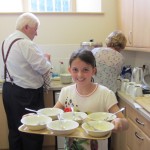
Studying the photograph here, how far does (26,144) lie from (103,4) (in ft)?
5.87

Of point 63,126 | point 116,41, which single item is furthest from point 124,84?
point 63,126

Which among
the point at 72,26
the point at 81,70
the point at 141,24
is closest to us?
the point at 81,70

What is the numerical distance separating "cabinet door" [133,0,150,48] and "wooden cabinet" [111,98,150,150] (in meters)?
0.55

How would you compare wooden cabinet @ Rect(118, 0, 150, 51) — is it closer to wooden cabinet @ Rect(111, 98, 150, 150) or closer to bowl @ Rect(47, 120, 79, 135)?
wooden cabinet @ Rect(111, 98, 150, 150)

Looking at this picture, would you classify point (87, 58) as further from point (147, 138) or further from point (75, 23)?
point (75, 23)

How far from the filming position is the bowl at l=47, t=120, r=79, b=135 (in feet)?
3.28

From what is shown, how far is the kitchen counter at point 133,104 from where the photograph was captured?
1.59 meters

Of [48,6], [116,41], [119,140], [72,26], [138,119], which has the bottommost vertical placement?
[119,140]

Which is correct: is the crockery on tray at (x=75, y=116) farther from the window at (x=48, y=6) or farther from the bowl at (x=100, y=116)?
the window at (x=48, y=6)

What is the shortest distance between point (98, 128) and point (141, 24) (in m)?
1.33

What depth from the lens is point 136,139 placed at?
6.11ft

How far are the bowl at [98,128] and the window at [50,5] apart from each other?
2.10m

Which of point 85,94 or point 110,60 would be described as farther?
point 110,60

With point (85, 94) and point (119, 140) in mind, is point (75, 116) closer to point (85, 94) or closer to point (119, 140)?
point (85, 94)
